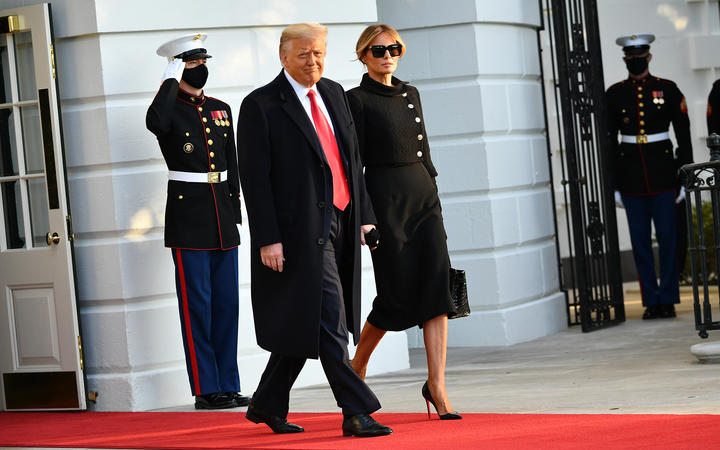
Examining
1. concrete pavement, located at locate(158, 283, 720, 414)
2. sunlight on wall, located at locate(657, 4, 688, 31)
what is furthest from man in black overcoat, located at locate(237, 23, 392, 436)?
sunlight on wall, located at locate(657, 4, 688, 31)

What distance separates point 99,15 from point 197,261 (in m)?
1.36

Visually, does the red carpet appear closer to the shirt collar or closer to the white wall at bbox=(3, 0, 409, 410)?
the white wall at bbox=(3, 0, 409, 410)

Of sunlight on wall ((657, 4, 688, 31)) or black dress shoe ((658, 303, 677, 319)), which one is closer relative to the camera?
black dress shoe ((658, 303, 677, 319))

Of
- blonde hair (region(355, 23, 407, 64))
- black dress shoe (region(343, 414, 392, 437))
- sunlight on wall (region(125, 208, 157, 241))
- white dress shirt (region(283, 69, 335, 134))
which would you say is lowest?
black dress shoe (region(343, 414, 392, 437))

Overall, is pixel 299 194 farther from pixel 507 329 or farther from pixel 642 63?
pixel 642 63

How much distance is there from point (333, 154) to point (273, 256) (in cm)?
50

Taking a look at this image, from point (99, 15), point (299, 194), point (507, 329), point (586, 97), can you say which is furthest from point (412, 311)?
point (586, 97)

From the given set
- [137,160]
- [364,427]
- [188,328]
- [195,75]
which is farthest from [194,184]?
[364,427]

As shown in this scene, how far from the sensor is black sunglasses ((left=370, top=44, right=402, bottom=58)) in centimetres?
580

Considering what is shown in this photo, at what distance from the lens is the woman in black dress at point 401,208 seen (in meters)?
5.73

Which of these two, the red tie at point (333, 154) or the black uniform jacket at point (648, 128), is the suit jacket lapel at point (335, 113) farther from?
the black uniform jacket at point (648, 128)

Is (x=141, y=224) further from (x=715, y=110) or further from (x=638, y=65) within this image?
(x=715, y=110)

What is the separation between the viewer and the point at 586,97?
30.2 feet

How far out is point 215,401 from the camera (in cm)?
696
